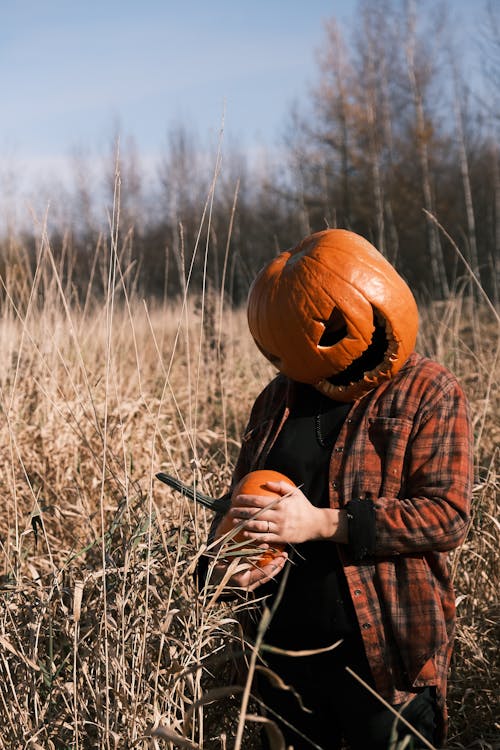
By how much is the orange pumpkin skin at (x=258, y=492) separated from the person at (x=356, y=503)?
0.07ft

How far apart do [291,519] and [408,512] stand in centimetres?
24

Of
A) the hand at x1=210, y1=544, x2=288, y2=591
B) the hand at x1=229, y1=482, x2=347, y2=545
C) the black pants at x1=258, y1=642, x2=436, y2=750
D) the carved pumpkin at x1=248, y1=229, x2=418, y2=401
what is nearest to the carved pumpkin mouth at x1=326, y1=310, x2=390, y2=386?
the carved pumpkin at x1=248, y1=229, x2=418, y2=401

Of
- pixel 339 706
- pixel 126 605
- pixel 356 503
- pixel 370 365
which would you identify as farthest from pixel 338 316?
pixel 126 605

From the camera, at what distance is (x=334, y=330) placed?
172 centimetres

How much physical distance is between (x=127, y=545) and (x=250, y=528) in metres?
0.45

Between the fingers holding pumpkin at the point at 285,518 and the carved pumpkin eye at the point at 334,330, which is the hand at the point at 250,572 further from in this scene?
the carved pumpkin eye at the point at 334,330

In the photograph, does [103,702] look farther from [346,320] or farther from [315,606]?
[346,320]

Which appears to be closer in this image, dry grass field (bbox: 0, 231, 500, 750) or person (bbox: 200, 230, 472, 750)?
person (bbox: 200, 230, 472, 750)

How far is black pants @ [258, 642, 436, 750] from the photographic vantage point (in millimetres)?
1592

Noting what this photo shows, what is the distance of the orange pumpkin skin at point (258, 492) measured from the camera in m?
1.63

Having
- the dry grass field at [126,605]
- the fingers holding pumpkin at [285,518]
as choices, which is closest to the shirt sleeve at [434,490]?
the fingers holding pumpkin at [285,518]

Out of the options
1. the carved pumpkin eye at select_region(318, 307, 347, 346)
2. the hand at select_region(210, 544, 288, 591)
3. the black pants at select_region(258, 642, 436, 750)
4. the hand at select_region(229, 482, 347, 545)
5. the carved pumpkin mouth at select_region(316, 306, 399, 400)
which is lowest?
the black pants at select_region(258, 642, 436, 750)

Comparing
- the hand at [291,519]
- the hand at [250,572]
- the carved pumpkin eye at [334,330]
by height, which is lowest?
the hand at [250,572]

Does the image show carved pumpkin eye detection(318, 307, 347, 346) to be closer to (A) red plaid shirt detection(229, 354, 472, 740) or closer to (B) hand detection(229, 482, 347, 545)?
(A) red plaid shirt detection(229, 354, 472, 740)
